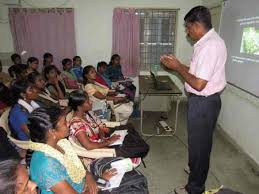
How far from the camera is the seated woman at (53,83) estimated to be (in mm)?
3633

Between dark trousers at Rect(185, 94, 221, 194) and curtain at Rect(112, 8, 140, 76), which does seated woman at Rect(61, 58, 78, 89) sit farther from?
dark trousers at Rect(185, 94, 221, 194)

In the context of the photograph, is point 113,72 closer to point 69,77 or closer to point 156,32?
point 69,77

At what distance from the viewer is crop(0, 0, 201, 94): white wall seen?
195 inches

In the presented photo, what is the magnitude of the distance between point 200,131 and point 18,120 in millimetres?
1625

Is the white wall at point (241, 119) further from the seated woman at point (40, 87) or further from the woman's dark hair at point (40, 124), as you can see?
the seated woman at point (40, 87)

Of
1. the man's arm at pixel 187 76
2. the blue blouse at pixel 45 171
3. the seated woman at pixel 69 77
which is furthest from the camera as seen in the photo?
the seated woman at pixel 69 77

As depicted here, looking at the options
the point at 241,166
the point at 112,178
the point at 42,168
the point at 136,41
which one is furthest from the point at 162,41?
the point at 42,168

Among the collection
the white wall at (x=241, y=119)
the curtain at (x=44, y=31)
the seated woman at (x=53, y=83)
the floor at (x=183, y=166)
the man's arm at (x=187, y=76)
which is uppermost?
the curtain at (x=44, y=31)

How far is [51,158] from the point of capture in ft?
4.04

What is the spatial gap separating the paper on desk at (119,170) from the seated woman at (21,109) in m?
0.87

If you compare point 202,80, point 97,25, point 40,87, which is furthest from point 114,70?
point 202,80

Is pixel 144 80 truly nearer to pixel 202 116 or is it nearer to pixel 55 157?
pixel 202 116

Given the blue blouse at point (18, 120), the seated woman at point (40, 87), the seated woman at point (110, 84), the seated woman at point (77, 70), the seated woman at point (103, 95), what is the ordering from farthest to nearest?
the seated woman at point (77, 70) < the seated woman at point (110, 84) < the seated woman at point (103, 95) < the seated woman at point (40, 87) < the blue blouse at point (18, 120)

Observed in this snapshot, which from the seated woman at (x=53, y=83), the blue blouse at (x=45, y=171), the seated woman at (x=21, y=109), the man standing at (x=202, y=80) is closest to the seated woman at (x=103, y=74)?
the seated woman at (x=53, y=83)
